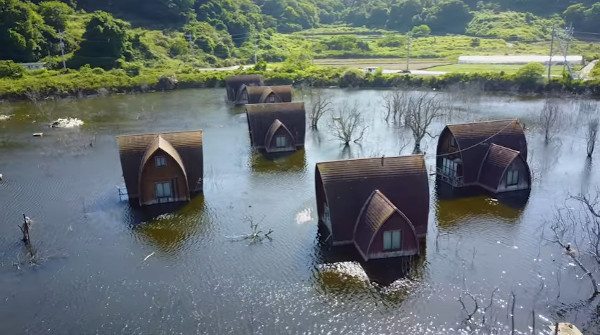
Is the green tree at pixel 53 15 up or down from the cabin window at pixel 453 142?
up

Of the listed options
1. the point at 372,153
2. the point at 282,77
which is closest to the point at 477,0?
the point at 282,77

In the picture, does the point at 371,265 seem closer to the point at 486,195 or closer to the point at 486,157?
the point at 486,195

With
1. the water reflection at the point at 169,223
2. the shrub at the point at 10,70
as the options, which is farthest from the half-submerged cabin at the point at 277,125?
the shrub at the point at 10,70

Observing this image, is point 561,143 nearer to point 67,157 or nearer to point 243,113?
point 243,113

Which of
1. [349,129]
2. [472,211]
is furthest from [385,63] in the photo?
[472,211]

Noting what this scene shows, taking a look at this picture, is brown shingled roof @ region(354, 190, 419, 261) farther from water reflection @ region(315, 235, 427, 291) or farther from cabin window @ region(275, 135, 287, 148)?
cabin window @ region(275, 135, 287, 148)

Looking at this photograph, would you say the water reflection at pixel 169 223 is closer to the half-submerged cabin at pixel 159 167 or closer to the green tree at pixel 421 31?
the half-submerged cabin at pixel 159 167

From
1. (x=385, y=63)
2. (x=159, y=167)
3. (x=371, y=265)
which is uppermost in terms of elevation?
(x=385, y=63)
